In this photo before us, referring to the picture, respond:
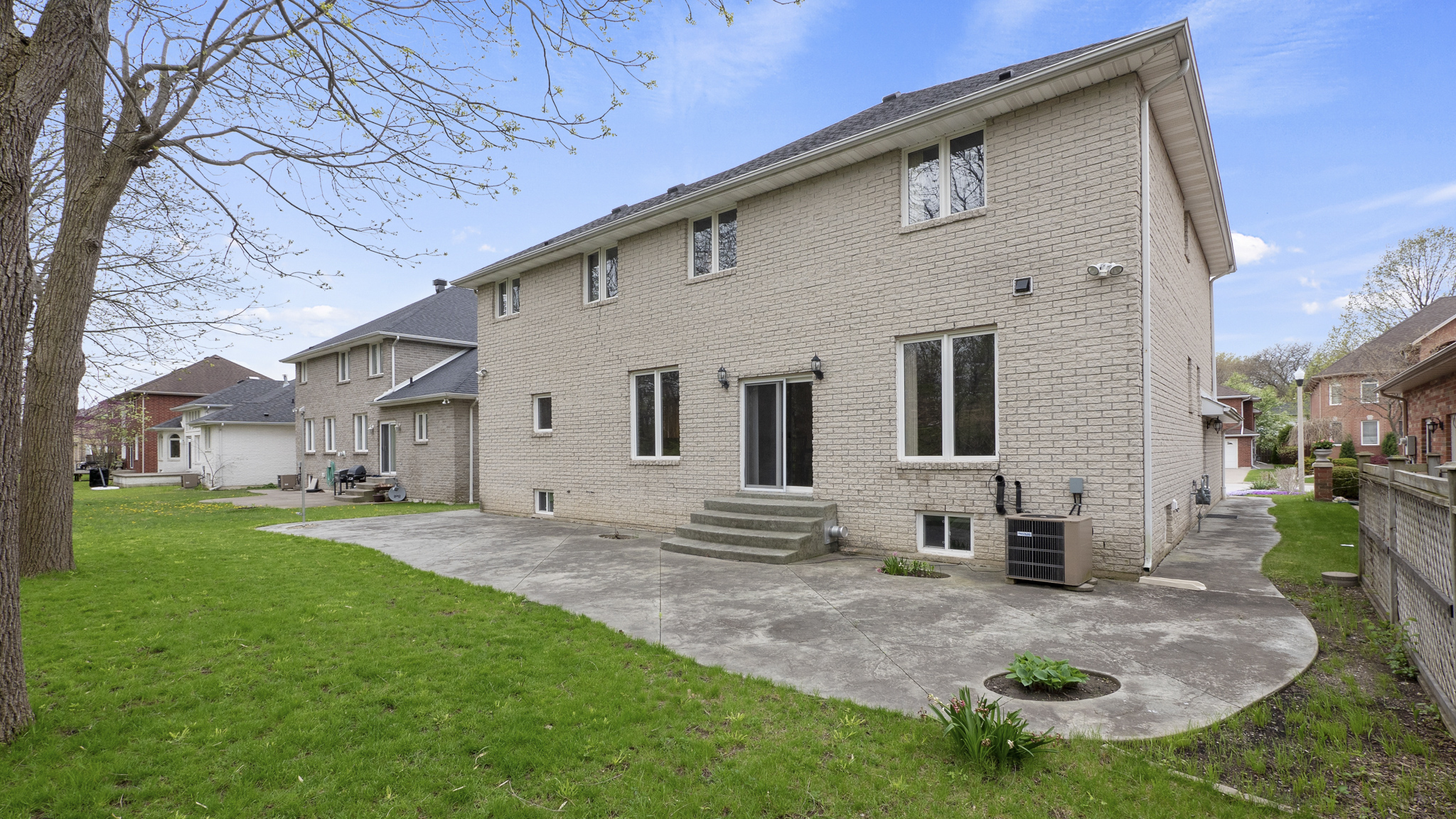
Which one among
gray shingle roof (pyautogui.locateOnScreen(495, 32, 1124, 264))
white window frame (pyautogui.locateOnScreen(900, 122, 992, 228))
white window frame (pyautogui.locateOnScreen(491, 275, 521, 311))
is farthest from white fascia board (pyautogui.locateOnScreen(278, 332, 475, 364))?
white window frame (pyautogui.locateOnScreen(900, 122, 992, 228))

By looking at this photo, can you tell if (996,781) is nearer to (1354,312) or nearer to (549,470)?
(549,470)

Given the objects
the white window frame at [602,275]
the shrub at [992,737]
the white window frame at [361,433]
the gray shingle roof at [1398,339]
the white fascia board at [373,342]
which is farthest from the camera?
the gray shingle roof at [1398,339]

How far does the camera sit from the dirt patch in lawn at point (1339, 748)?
2787 millimetres

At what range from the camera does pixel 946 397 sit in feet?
27.1

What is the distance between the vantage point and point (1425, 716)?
3.50 metres

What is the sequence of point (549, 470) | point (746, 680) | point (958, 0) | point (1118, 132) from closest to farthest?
point (746, 680)
point (1118, 132)
point (958, 0)
point (549, 470)

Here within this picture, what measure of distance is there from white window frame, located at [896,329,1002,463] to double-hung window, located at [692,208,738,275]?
3.34 meters

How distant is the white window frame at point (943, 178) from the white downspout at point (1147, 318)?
158 centimetres

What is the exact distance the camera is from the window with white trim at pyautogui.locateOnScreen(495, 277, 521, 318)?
48.8 ft

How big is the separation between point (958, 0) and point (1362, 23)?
291 inches

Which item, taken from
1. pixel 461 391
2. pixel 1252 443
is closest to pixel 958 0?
pixel 461 391

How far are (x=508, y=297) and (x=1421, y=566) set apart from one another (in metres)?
14.9

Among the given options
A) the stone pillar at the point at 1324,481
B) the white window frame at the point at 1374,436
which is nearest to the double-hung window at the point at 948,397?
the stone pillar at the point at 1324,481

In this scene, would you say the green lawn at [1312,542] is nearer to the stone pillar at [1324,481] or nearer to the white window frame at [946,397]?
the stone pillar at [1324,481]
